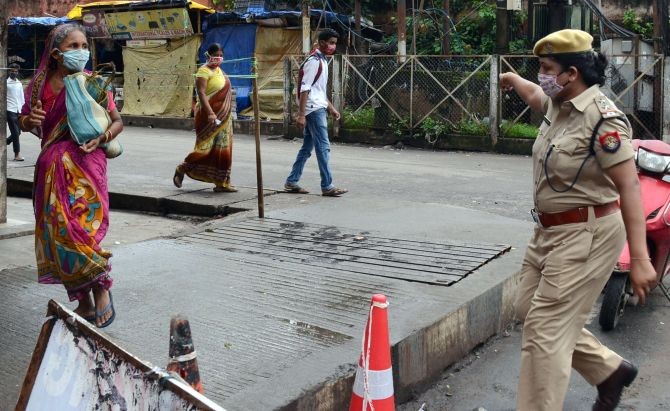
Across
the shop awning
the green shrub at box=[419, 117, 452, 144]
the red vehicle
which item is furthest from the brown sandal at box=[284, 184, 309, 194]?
the shop awning

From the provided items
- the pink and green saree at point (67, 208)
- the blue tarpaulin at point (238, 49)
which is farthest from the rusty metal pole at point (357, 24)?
the pink and green saree at point (67, 208)

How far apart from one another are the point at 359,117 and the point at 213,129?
27.8ft

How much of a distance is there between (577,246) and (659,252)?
199cm

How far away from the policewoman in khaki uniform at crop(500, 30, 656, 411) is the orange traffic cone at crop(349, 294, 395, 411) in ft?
2.20

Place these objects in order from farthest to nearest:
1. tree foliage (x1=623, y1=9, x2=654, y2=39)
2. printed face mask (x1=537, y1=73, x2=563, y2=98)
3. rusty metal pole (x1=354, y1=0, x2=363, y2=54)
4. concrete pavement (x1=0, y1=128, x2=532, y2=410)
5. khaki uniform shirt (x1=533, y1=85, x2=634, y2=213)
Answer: rusty metal pole (x1=354, y1=0, x2=363, y2=54) < tree foliage (x1=623, y1=9, x2=654, y2=39) < concrete pavement (x1=0, y1=128, x2=532, y2=410) < printed face mask (x1=537, y1=73, x2=563, y2=98) < khaki uniform shirt (x1=533, y1=85, x2=634, y2=213)

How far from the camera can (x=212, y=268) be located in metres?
5.70

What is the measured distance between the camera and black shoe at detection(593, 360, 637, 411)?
3703mm

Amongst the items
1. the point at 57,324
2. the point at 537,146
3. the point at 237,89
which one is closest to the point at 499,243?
the point at 537,146

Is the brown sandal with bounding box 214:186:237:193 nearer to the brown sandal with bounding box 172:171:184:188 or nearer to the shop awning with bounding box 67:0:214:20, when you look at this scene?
the brown sandal with bounding box 172:171:184:188

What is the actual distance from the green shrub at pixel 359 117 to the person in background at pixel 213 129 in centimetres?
822

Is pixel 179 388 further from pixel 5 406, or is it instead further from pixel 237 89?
pixel 237 89

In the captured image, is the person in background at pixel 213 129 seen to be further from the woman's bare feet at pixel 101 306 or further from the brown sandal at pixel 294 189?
the woman's bare feet at pixel 101 306

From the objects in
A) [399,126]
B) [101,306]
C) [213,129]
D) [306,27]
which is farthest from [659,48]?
[101,306]

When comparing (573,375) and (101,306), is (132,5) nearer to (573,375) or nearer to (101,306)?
(101,306)
